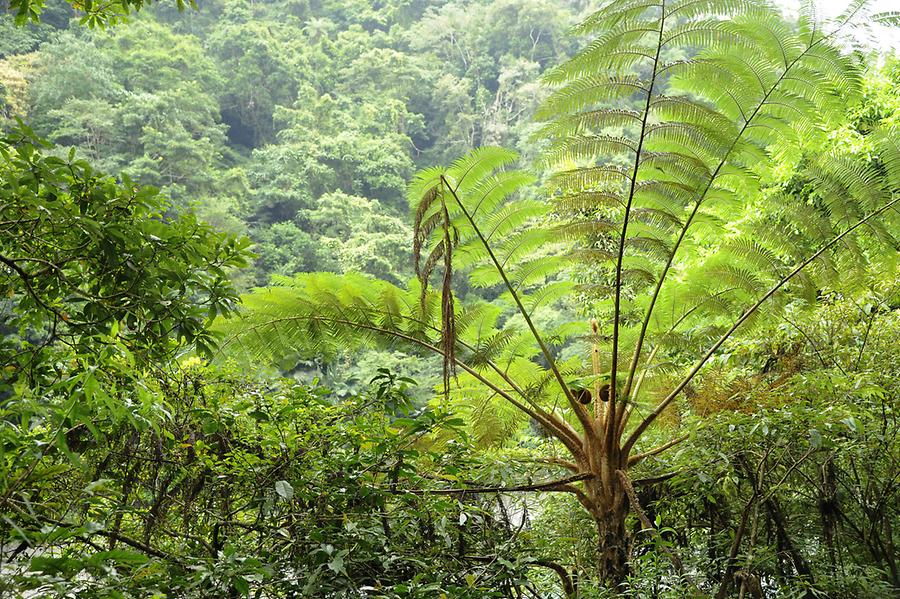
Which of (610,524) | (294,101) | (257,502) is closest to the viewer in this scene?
(257,502)

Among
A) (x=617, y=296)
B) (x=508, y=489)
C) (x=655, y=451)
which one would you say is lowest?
(x=508, y=489)

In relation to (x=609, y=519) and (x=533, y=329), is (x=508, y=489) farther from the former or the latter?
(x=533, y=329)

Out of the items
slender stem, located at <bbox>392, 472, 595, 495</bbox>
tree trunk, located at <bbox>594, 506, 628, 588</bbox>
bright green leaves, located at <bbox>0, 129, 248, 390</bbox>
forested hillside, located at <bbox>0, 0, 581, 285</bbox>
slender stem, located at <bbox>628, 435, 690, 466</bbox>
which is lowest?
tree trunk, located at <bbox>594, 506, 628, 588</bbox>

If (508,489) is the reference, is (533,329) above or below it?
above

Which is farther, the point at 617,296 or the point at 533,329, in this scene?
the point at 533,329

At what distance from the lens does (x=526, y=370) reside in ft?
10.5

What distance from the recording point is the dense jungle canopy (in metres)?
1.47

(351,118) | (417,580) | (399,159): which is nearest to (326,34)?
(351,118)

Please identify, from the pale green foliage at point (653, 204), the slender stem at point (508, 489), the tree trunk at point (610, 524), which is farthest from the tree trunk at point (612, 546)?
the pale green foliage at point (653, 204)

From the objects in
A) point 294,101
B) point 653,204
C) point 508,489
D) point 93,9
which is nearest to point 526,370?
point 653,204

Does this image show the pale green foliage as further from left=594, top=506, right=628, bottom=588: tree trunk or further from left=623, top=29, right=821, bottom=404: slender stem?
left=594, top=506, right=628, bottom=588: tree trunk

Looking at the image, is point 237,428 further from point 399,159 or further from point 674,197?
point 399,159

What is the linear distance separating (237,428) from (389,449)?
49 centimetres

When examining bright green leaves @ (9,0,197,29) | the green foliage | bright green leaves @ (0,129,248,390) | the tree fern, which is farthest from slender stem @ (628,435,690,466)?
bright green leaves @ (9,0,197,29)
